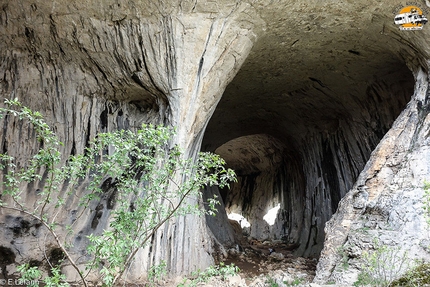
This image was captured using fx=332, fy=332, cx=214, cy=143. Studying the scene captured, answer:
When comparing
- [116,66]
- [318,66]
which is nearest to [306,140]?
[318,66]

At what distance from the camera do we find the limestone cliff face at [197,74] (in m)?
4.87

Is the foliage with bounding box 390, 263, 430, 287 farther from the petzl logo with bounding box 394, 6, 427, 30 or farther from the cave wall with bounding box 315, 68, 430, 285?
the petzl logo with bounding box 394, 6, 427, 30

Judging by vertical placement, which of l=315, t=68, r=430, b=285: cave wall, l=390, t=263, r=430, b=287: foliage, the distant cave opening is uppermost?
the distant cave opening

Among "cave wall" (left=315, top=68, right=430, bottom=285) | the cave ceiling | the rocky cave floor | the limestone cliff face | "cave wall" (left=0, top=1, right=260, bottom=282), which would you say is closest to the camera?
"cave wall" (left=315, top=68, right=430, bottom=285)

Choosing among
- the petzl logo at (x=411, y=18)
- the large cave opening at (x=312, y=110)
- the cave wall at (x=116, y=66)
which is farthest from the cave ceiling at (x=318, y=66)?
the cave wall at (x=116, y=66)

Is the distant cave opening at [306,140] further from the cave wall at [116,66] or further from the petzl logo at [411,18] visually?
the cave wall at [116,66]

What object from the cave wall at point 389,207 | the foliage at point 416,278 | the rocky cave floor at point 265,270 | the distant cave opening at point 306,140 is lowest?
the rocky cave floor at point 265,270

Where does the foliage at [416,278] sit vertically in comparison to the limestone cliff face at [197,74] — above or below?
below

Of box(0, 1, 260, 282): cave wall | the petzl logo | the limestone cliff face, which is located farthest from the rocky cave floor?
the petzl logo

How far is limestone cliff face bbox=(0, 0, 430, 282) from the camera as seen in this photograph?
4867 millimetres

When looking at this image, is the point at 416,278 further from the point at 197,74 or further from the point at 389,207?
the point at 197,74

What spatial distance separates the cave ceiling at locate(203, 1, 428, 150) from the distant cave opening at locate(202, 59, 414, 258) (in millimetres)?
35

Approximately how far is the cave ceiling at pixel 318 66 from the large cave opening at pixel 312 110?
23mm

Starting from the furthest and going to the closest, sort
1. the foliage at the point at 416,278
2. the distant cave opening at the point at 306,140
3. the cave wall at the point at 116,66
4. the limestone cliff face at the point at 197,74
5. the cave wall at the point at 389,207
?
the distant cave opening at the point at 306,140 < the cave wall at the point at 116,66 < the limestone cliff face at the point at 197,74 < the cave wall at the point at 389,207 < the foliage at the point at 416,278
